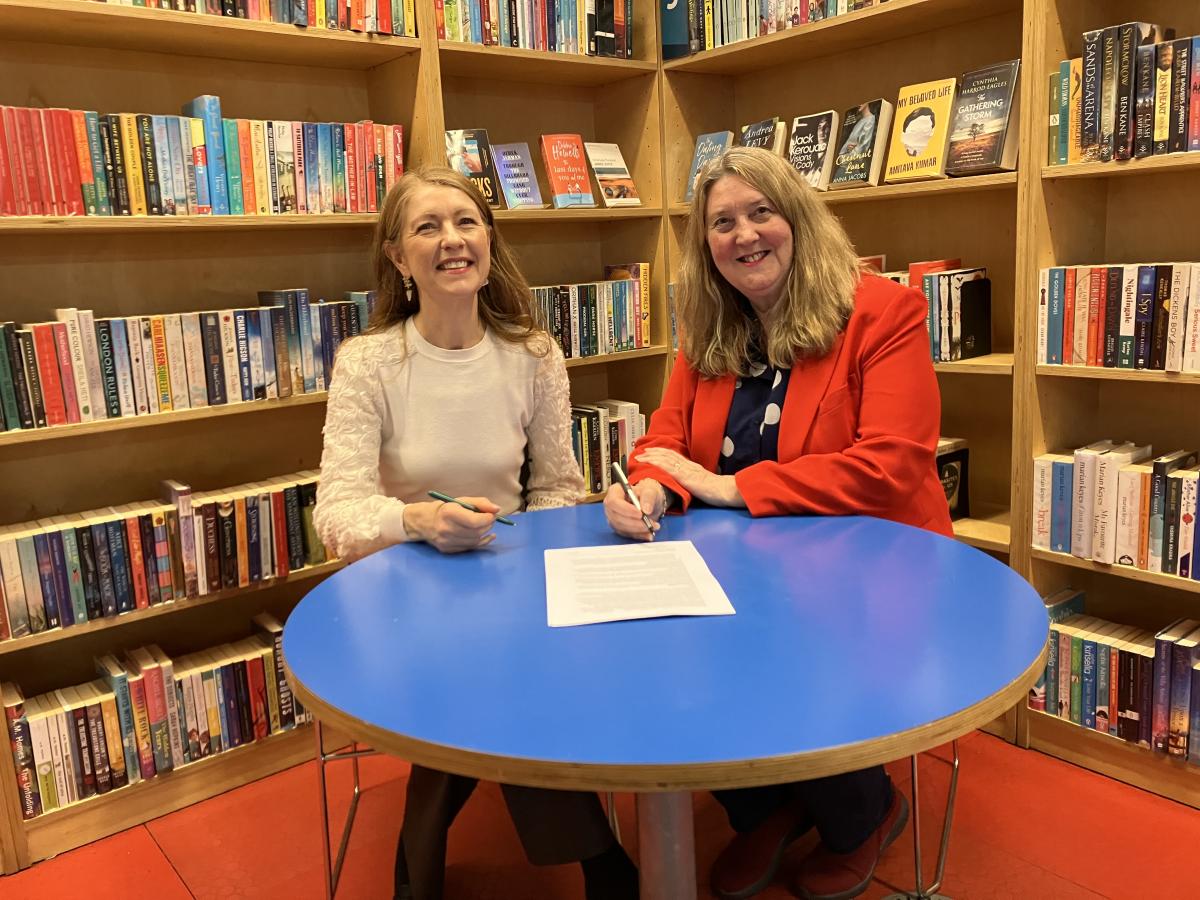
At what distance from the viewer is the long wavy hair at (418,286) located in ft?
6.50

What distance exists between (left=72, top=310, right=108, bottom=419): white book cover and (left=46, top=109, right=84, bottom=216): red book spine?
0.76 feet

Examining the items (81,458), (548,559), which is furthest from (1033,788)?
(81,458)

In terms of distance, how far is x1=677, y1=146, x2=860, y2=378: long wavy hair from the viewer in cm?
183

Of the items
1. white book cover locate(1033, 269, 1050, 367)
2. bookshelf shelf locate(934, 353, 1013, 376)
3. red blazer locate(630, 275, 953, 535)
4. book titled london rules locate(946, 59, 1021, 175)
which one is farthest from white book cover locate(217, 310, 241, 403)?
white book cover locate(1033, 269, 1050, 367)

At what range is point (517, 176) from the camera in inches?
114

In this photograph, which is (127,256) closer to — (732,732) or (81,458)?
(81,458)

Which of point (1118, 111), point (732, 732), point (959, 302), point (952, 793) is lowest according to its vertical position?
point (952, 793)

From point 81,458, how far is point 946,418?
233 cm

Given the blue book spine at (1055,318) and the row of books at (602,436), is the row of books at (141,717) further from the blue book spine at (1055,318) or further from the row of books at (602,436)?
the blue book spine at (1055,318)

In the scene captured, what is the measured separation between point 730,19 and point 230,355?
68.3 inches

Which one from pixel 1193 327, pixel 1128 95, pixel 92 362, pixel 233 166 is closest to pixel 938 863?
pixel 1193 327

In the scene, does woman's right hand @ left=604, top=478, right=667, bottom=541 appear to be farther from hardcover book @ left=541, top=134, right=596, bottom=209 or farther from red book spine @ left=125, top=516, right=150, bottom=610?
hardcover book @ left=541, top=134, right=596, bottom=209

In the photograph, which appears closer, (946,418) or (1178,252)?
(1178,252)

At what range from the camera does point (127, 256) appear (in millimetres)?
2439
